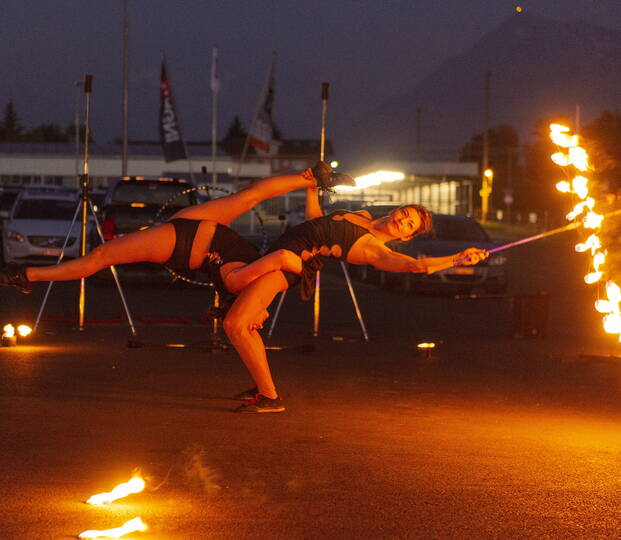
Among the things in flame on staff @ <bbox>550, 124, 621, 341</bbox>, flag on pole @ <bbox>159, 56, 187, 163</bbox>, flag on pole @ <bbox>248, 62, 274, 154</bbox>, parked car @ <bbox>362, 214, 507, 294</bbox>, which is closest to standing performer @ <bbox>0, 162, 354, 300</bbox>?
flame on staff @ <bbox>550, 124, 621, 341</bbox>

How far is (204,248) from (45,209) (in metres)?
19.4

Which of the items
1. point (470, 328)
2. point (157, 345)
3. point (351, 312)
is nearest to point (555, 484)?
point (157, 345)

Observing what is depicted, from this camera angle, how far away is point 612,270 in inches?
482

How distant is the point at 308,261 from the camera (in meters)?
9.42

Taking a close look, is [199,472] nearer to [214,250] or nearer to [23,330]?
[214,250]

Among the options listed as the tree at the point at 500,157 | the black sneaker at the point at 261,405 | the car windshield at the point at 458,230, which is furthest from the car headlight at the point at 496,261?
the tree at the point at 500,157

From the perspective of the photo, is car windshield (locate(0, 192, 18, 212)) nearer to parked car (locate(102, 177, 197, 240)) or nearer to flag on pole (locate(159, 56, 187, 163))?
flag on pole (locate(159, 56, 187, 163))

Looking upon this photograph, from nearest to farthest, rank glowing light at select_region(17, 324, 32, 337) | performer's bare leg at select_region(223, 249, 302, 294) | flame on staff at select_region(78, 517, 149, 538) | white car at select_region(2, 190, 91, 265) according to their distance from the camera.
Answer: flame on staff at select_region(78, 517, 149, 538)
performer's bare leg at select_region(223, 249, 302, 294)
glowing light at select_region(17, 324, 32, 337)
white car at select_region(2, 190, 91, 265)

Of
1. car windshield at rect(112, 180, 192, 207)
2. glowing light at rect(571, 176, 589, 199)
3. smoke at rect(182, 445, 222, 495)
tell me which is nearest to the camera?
smoke at rect(182, 445, 222, 495)

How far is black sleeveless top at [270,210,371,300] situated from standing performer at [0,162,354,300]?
0.15 meters

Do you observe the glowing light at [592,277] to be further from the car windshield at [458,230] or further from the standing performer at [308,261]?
the car windshield at [458,230]

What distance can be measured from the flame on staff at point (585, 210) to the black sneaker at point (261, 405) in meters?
3.87

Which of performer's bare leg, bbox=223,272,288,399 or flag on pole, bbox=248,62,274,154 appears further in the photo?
flag on pole, bbox=248,62,274,154

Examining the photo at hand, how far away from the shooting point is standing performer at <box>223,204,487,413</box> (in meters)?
9.26
